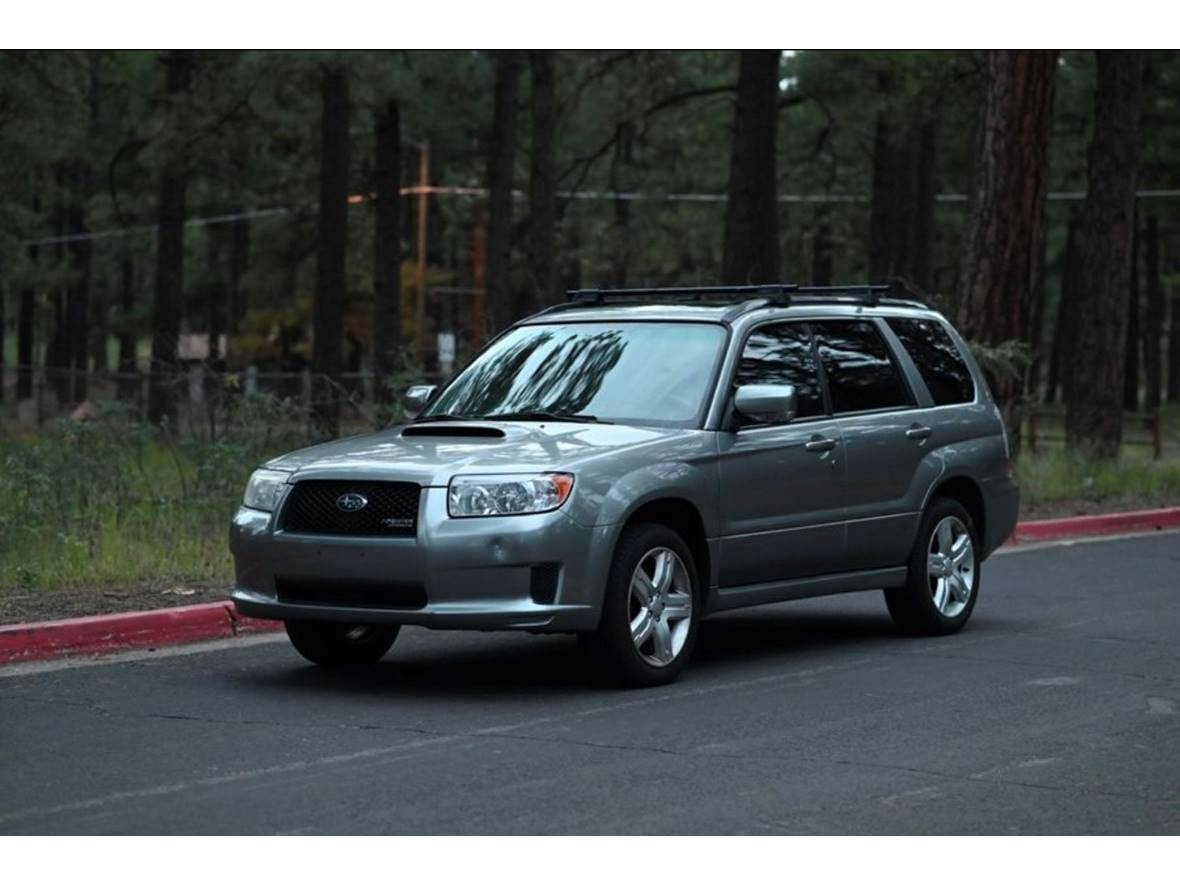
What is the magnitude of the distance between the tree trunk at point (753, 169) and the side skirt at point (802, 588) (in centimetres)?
1561

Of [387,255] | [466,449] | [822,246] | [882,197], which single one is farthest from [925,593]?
[822,246]

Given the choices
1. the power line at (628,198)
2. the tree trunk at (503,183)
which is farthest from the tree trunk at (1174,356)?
the tree trunk at (503,183)

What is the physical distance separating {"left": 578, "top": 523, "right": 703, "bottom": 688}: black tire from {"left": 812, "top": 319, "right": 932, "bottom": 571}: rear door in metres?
1.59

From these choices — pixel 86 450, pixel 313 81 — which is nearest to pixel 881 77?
pixel 313 81

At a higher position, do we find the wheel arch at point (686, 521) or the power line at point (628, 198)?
the power line at point (628, 198)

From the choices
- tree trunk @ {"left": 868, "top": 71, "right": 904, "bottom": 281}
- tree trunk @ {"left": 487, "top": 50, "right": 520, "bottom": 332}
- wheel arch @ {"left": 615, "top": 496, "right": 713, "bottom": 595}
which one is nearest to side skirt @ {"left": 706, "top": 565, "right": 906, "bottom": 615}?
wheel arch @ {"left": 615, "top": 496, "right": 713, "bottom": 595}

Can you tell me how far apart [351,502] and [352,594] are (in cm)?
43

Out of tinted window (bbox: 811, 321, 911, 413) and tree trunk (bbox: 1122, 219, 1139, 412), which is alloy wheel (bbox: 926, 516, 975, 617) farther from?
tree trunk (bbox: 1122, 219, 1139, 412)

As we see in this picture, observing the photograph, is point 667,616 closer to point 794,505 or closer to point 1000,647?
point 794,505

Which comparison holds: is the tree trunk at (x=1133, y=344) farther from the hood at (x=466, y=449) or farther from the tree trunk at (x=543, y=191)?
the hood at (x=466, y=449)

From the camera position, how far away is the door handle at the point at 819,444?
11.2m

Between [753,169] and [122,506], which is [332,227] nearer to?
[753,169]

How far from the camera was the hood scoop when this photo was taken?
33.2ft

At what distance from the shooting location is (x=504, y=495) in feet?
31.2
